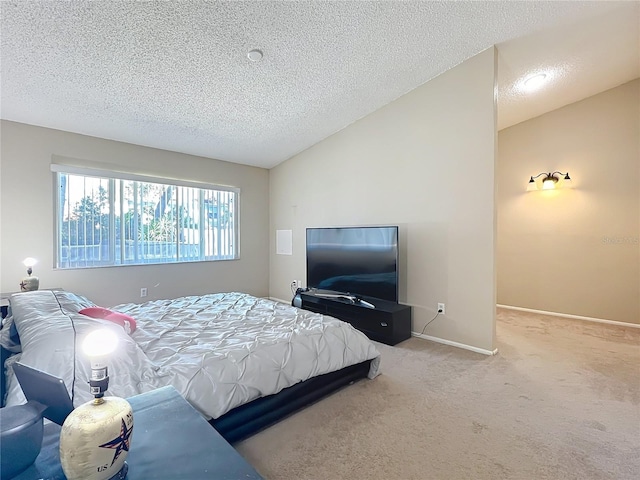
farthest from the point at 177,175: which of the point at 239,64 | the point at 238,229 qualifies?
the point at 239,64

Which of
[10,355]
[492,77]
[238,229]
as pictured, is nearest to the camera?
[10,355]

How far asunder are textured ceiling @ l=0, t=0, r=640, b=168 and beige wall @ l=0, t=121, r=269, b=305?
249mm

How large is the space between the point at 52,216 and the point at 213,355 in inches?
133

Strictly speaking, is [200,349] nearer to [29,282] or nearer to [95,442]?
[95,442]

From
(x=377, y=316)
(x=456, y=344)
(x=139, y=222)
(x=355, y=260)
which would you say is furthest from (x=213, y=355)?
(x=139, y=222)

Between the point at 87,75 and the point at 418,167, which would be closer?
the point at 87,75

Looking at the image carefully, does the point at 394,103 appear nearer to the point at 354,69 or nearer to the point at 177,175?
the point at 354,69

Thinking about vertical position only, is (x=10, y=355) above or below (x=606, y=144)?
below

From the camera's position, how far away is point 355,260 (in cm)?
388

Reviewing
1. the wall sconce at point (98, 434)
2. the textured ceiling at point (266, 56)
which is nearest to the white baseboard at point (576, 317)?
the textured ceiling at point (266, 56)

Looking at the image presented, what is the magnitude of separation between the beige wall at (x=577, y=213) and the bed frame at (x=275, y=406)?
3857mm

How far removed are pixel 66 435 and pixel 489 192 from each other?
3461 mm

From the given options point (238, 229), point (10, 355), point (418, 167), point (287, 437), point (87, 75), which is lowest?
point (287, 437)

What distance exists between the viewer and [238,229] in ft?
17.8
